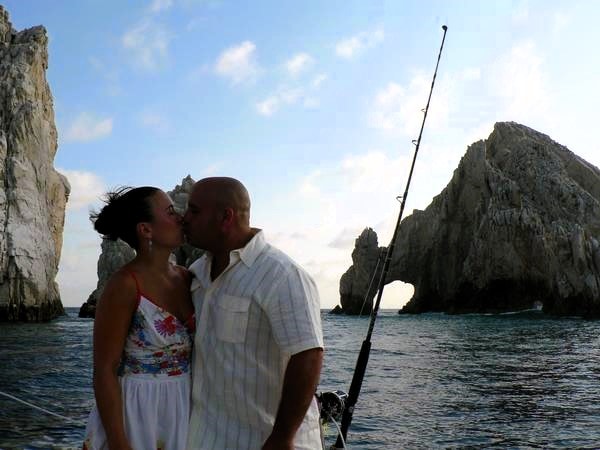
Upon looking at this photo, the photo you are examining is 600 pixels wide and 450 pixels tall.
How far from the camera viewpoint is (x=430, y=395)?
13.2m

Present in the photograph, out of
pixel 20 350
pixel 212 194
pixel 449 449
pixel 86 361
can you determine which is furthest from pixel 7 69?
pixel 212 194

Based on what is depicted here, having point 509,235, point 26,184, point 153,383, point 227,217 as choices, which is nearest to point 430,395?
point 153,383

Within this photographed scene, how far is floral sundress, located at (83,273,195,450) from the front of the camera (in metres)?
2.58

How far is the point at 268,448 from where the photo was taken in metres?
2.30

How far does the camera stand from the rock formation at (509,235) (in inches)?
2376

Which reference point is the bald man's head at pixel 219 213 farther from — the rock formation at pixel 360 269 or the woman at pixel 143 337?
the rock formation at pixel 360 269

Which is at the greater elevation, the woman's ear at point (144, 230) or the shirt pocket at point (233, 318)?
the woman's ear at point (144, 230)

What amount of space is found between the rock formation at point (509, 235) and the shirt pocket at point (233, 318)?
6115cm

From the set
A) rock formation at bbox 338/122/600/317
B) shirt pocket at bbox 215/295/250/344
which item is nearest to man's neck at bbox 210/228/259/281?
shirt pocket at bbox 215/295/250/344

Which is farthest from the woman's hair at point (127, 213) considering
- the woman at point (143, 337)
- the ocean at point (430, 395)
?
the ocean at point (430, 395)

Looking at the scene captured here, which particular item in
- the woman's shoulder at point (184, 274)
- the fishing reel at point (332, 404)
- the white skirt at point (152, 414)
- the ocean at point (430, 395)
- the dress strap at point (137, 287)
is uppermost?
the woman's shoulder at point (184, 274)

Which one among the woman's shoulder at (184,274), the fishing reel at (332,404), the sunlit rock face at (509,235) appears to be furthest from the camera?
the sunlit rock face at (509,235)

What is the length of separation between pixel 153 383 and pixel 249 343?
539 millimetres

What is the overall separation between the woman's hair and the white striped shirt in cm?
51
